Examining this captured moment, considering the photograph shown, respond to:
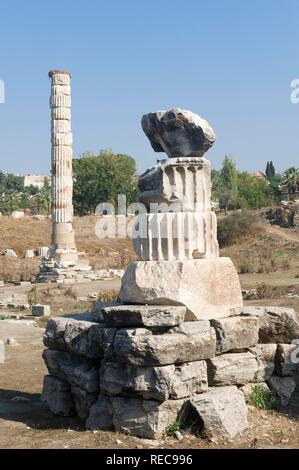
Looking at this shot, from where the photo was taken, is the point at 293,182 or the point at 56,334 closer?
the point at 56,334

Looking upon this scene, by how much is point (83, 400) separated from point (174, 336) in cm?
133

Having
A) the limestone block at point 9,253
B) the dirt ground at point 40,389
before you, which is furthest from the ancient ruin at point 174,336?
the limestone block at point 9,253

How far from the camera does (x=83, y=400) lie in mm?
6559

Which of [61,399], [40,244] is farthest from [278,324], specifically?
[40,244]

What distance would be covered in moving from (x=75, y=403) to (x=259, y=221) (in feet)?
107

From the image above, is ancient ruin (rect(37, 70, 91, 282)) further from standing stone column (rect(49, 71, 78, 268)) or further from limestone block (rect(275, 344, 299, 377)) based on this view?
limestone block (rect(275, 344, 299, 377))

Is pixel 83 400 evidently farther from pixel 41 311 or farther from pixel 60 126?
pixel 60 126

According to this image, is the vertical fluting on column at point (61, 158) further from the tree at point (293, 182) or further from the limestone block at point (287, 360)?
the tree at point (293, 182)

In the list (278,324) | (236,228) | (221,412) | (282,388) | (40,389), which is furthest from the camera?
(236,228)

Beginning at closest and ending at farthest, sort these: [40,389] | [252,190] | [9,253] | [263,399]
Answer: [263,399] < [40,389] < [9,253] < [252,190]

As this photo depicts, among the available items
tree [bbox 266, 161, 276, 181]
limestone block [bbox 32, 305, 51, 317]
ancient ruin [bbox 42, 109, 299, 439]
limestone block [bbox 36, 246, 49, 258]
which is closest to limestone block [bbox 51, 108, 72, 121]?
limestone block [bbox 36, 246, 49, 258]

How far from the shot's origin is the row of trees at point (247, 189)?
5275cm

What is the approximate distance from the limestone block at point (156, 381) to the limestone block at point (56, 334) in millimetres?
892
